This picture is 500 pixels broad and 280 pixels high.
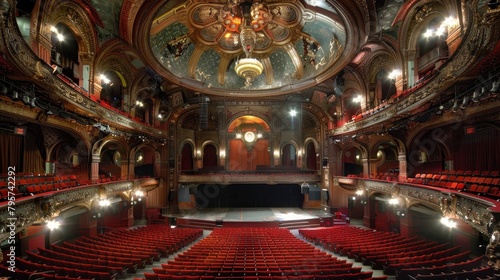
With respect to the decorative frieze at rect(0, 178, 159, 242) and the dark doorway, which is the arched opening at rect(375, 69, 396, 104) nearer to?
the dark doorway

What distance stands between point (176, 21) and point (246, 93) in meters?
7.35

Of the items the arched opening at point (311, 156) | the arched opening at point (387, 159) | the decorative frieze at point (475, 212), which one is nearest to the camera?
the decorative frieze at point (475, 212)

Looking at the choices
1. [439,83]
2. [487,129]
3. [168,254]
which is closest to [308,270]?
[168,254]

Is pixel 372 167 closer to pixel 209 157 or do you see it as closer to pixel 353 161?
pixel 353 161

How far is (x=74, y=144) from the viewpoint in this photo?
46.2 ft

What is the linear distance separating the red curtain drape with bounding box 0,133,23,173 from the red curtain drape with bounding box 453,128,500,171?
2109 centimetres

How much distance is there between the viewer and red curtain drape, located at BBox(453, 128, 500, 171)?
10.4 metres

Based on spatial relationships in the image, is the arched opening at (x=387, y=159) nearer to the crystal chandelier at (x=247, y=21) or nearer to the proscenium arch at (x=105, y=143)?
the crystal chandelier at (x=247, y=21)

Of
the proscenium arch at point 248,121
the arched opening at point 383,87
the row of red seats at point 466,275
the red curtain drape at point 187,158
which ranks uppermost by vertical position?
the arched opening at point 383,87

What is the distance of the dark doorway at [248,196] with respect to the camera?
75.5 ft

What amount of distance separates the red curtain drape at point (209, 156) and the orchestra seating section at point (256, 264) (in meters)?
13.5

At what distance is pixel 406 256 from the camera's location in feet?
27.9

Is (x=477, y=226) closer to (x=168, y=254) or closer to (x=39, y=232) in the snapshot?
(x=168, y=254)

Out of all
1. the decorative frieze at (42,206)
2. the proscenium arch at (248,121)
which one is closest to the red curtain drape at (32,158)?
the decorative frieze at (42,206)
